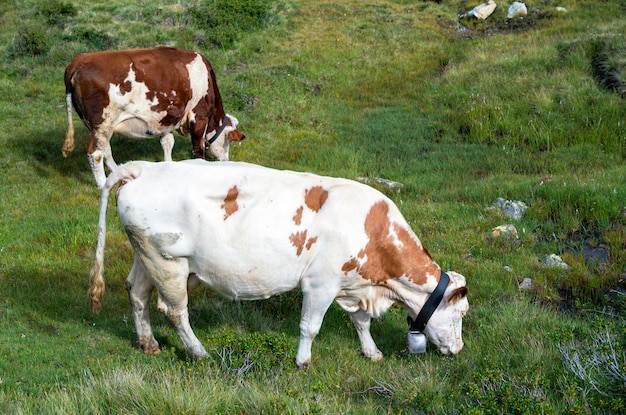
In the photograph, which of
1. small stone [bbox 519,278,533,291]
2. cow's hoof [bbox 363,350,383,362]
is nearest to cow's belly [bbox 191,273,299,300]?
cow's hoof [bbox 363,350,383,362]

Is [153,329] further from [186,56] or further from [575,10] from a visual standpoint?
[575,10]

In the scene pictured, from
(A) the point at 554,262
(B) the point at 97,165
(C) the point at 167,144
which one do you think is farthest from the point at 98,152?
(A) the point at 554,262

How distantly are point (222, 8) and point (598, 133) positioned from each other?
12332 mm

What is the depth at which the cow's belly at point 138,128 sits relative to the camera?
1166 centimetres

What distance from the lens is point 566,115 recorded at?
47.4 feet

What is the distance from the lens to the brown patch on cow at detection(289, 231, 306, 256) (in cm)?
631

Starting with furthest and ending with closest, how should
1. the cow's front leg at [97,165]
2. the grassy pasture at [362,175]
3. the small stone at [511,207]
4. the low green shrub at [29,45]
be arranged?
the low green shrub at [29,45] < the cow's front leg at [97,165] < the small stone at [511,207] < the grassy pasture at [362,175]

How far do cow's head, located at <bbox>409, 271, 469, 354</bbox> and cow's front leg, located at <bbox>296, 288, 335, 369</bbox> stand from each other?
1.07m

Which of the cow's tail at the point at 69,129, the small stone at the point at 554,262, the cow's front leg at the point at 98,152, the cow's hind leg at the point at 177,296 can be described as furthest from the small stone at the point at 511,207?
the cow's tail at the point at 69,129

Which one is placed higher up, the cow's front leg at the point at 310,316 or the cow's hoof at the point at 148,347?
the cow's front leg at the point at 310,316

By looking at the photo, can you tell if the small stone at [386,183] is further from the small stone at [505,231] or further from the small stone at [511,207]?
the small stone at [505,231]

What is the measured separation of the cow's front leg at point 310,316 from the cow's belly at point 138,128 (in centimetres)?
633

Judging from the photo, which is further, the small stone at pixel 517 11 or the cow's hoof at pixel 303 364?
the small stone at pixel 517 11

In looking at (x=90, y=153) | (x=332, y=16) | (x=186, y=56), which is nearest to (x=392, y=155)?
(x=186, y=56)
